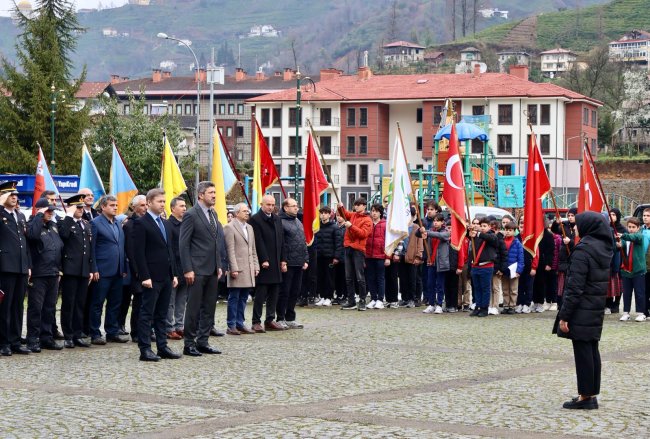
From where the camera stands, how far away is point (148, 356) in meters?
14.8

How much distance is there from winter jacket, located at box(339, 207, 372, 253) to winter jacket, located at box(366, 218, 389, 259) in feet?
1.15

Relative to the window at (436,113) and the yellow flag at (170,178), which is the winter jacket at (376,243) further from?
the window at (436,113)

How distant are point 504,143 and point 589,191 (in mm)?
79578

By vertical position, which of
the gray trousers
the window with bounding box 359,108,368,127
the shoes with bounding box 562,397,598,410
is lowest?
the shoes with bounding box 562,397,598,410

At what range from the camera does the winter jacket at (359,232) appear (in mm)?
23672

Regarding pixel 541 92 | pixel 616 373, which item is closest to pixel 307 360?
pixel 616 373

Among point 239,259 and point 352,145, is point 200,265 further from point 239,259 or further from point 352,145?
point 352,145

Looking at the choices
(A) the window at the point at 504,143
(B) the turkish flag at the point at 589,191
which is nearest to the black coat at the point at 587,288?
(B) the turkish flag at the point at 589,191

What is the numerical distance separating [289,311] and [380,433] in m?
10.3

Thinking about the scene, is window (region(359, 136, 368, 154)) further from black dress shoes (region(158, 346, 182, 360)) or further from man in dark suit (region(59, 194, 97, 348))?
black dress shoes (region(158, 346, 182, 360))

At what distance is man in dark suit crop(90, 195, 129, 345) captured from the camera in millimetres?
17000

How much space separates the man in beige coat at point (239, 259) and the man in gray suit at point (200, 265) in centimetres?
230

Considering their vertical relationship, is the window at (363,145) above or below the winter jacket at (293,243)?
above

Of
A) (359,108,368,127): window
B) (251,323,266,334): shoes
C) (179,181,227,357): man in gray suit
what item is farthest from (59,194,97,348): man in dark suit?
(359,108,368,127): window
